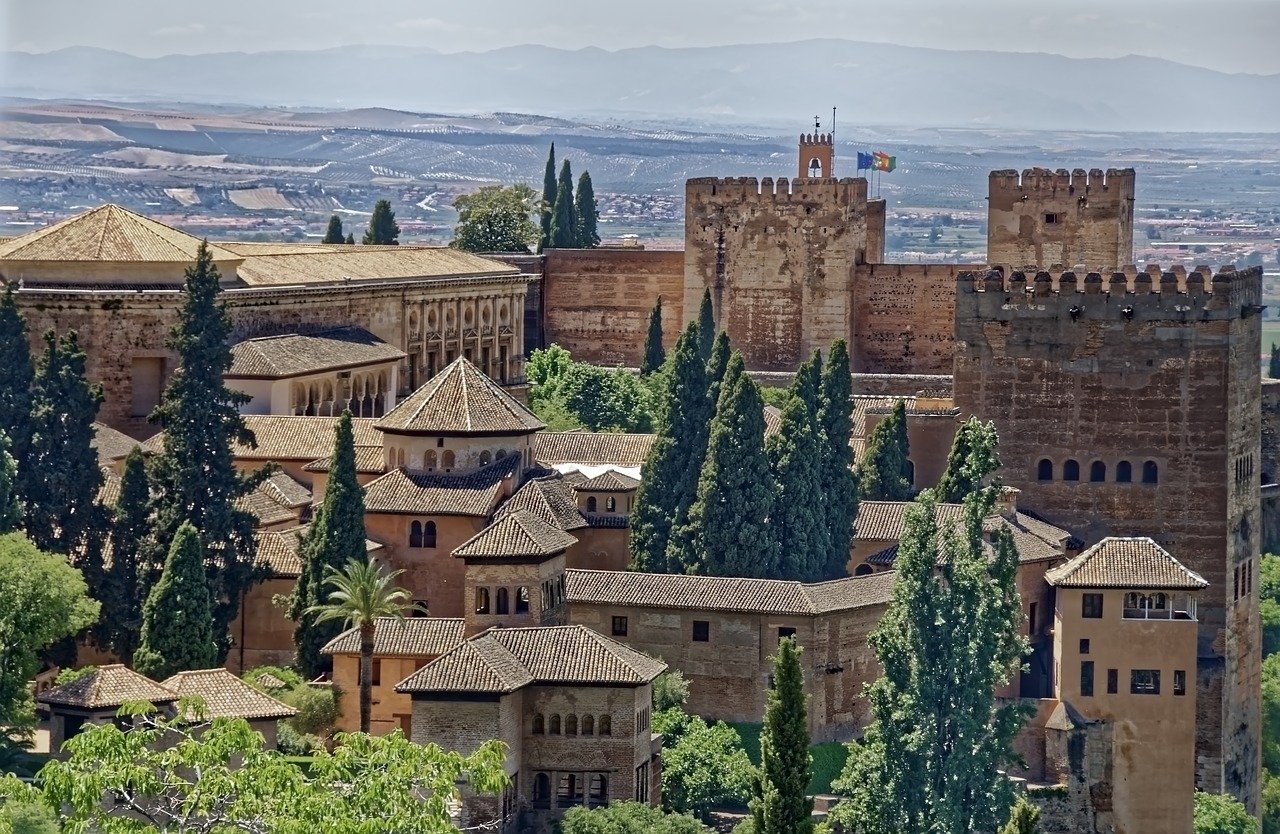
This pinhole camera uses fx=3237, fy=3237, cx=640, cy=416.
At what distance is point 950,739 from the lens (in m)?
46.8

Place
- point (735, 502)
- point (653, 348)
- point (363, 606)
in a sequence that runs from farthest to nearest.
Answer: point (653, 348) → point (735, 502) → point (363, 606)

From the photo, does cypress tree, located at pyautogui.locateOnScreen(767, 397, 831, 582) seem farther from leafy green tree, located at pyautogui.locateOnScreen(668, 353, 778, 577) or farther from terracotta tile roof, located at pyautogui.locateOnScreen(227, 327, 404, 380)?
terracotta tile roof, located at pyautogui.locateOnScreen(227, 327, 404, 380)

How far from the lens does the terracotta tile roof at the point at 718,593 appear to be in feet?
171

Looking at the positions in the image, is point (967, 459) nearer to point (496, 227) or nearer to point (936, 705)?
point (936, 705)

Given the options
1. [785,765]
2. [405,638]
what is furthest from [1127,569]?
[405,638]

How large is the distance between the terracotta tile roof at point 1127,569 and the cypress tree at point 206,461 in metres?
13.2

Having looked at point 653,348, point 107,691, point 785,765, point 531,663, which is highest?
point 653,348

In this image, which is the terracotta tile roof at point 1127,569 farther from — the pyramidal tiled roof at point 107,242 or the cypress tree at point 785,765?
the pyramidal tiled roof at point 107,242

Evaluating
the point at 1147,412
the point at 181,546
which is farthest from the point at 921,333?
the point at 181,546

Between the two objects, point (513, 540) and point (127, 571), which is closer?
point (513, 540)

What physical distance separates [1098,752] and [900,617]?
576cm

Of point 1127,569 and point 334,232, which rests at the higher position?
point 334,232

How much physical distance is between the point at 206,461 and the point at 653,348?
2664 cm

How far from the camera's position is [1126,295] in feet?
191
